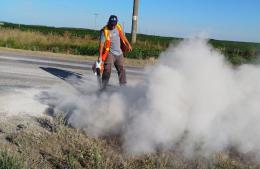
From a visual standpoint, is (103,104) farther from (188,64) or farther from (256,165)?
(256,165)

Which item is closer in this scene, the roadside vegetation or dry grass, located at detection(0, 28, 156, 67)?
the roadside vegetation

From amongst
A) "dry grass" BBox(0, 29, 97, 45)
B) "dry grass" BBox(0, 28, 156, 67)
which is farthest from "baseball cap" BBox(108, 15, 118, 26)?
"dry grass" BBox(0, 29, 97, 45)

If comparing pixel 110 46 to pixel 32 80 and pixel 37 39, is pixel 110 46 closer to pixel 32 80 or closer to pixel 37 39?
pixel 32 80

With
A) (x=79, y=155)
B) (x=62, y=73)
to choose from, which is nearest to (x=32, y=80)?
(x=62, y=73)

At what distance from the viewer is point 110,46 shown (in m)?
9.27

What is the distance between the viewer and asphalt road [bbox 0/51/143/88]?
32.2ft

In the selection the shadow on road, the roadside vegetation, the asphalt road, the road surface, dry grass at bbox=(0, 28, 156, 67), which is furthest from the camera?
dry grass at bbox=(0, 28, 156, 67)

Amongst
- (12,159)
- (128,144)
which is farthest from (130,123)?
(12,159)

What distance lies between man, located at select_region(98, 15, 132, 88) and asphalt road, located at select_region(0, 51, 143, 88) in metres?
1.30

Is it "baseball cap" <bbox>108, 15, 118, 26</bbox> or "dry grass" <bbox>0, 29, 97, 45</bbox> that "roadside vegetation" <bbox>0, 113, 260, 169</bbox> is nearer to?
"baseball cap" <bbox>108, 15, 118, 26</bbox>

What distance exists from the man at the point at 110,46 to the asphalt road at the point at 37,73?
1.30 meters

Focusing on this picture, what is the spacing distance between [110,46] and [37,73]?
2996 millimetres

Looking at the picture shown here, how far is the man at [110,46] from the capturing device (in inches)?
357

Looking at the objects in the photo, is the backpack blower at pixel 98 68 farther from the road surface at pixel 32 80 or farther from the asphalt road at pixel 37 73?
the asphalt road at pixel 37 73
